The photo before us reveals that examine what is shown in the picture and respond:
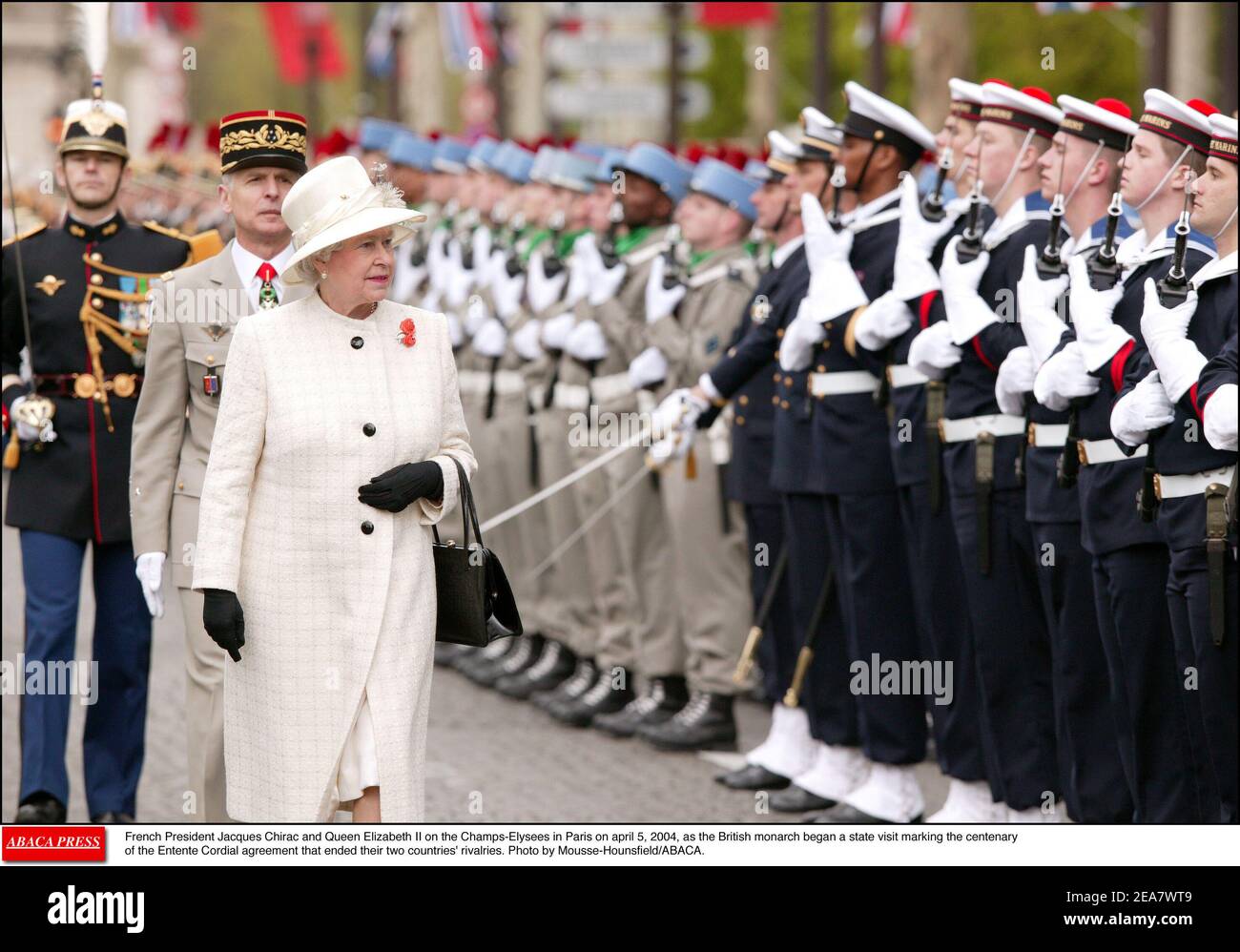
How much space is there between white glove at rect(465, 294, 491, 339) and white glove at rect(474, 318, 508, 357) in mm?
91

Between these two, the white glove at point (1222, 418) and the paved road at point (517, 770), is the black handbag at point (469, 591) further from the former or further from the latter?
the white glove at point (1222, 418)

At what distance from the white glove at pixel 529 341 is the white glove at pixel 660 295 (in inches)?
48.8

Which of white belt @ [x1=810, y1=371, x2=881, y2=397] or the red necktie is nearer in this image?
the red necktie

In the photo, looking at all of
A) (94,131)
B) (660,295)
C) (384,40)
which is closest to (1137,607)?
→ (94,131)

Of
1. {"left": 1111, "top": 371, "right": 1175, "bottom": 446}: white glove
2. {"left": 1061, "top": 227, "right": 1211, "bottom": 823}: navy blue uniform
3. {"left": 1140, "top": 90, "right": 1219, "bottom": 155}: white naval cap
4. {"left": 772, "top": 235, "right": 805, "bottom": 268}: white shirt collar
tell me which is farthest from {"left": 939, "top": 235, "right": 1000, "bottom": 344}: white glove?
{"left": 772, "top": 235, "right": 805, "bottom": 268}: white shirt collar

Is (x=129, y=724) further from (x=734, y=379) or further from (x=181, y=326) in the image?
(x=734, y=379)

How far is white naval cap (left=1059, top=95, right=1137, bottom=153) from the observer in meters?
7.32

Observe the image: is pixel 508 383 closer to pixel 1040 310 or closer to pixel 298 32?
pixel 1040 310

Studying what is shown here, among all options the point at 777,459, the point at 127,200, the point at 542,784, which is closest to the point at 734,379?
the point at 777,459

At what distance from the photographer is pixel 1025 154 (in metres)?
7.76

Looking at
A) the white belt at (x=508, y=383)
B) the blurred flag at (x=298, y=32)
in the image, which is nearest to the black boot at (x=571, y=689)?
the white belt at (x=508, y=383)

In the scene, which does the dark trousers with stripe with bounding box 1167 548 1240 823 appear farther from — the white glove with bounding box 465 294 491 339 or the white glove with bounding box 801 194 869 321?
the white glove with bounding box 465 294 491 339

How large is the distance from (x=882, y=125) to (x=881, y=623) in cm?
178

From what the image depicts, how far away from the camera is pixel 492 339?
1230 centimetres
